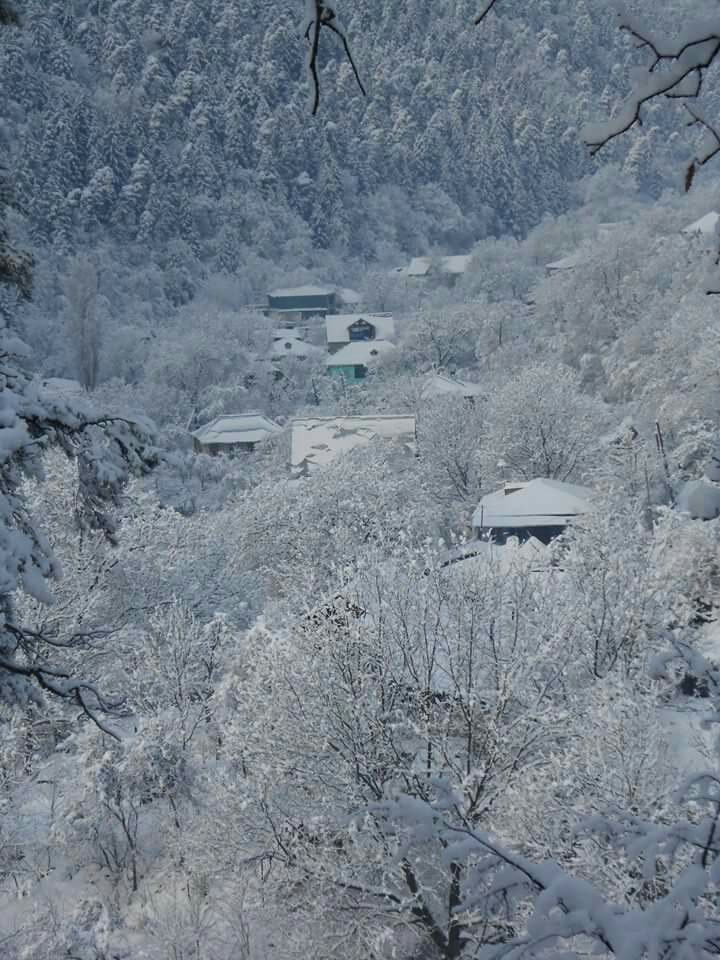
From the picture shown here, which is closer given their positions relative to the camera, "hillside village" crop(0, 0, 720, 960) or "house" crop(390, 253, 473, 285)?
"hillside village" crop(0, 0, 720, 960)

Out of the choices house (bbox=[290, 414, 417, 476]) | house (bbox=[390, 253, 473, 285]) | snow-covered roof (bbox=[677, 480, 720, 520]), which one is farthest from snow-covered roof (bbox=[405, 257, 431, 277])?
snow-covered roof (bbox=[677, 480, 720, 520])

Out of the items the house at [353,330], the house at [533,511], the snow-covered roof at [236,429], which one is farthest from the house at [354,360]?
the house at [533,511]

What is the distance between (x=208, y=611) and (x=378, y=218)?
80.0 meters

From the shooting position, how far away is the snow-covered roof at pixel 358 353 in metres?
60.2

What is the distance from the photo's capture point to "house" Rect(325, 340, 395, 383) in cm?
6016

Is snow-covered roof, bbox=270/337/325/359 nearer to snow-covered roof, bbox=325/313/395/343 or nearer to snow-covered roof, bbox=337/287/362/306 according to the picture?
snow-covered roof, bbox=325/313/395/343

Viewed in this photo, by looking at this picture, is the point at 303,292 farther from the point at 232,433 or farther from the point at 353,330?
the point at 232,433

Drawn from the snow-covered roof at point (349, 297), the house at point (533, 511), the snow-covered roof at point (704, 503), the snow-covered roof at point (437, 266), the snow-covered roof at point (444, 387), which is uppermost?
the snow-covered roof at point (704, 503)

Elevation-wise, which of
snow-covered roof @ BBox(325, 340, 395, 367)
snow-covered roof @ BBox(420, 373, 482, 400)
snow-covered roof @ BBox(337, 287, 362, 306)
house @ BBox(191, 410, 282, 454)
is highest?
snow-covered roof @ BBox(420, 373, 482, 400)

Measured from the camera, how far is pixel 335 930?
9.94 m

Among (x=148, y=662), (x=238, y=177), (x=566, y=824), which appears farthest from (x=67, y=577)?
(x=238, y=177)

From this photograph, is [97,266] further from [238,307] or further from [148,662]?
Result: [148,662]

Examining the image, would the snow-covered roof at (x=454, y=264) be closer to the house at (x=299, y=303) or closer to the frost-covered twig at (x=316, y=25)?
the house at (x=299, y=303)

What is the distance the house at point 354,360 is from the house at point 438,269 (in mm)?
22701
